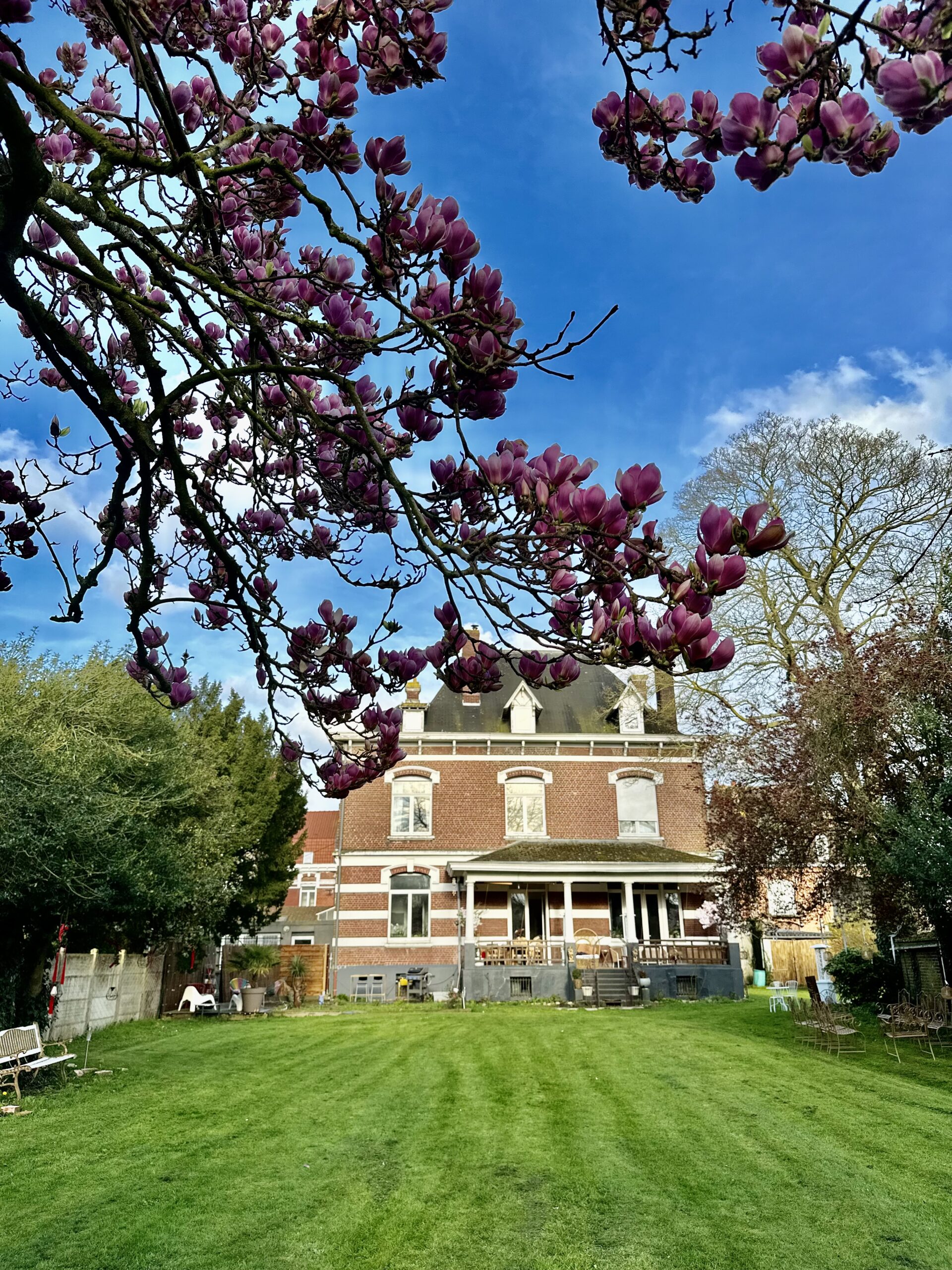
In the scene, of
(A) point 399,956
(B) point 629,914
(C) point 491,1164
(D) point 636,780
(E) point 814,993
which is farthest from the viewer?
(D) point 636,780

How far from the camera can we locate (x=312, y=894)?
5306 cm

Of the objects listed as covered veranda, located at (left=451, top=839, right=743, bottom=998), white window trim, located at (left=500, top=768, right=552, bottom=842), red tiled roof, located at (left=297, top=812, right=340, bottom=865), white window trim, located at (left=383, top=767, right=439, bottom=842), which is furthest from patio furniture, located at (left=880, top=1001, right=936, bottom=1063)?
red tiled roof, located at (left=297, top=812, right=340, bottom=865)

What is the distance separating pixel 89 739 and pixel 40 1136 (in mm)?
6283

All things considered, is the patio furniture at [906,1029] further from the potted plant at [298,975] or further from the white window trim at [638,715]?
the potted plant at [298,975]

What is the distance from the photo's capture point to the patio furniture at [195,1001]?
20.7 meters

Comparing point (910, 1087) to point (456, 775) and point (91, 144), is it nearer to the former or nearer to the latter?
point (91, 144)

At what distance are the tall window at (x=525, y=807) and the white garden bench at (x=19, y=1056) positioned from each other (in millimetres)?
16895

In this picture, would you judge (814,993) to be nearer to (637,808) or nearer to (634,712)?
(637,808)

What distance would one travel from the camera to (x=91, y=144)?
2697 millimetres

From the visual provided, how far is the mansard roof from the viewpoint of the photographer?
2428 centimetres

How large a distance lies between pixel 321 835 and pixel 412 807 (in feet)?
101

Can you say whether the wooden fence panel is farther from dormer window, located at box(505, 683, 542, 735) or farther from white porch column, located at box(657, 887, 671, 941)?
white porch column, located at box(657, 887, 671, 941)

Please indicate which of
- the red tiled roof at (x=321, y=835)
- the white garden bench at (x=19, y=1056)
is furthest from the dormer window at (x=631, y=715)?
the red tiled roof at (x=321, y=835)

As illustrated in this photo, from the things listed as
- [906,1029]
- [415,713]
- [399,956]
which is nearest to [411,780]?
[415,713]
